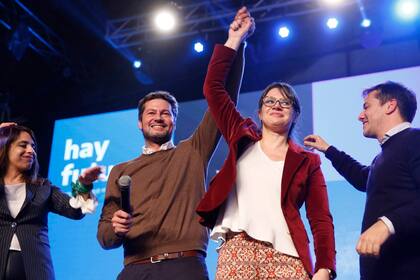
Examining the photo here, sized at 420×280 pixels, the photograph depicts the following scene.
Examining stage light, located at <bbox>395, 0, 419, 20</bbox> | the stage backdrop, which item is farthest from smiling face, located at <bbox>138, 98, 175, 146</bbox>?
stage light, located at <bbox>395, 0, 419, 20</bbox>

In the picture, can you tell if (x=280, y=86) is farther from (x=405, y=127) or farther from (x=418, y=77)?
(x=418, y=77)

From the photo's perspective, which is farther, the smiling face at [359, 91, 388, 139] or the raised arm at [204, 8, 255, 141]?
the smiling face at [359, 91, 388, 139]

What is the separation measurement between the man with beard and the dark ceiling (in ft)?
7.43

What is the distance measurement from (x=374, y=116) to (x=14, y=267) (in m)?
1.64

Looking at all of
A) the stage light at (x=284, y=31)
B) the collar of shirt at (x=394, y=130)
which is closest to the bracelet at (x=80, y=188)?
the collar of shirt at (x=394, y=130)

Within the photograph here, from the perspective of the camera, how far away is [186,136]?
416 cm

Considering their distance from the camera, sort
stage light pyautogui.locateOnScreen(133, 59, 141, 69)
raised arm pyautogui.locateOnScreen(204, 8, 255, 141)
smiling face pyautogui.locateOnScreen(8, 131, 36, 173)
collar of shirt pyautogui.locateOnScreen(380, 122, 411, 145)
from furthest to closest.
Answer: stage light pyautogui.locateOnScreen(133, 59, 141, 69) → smiling face pyautogui.locateOnScreen(8, 131, 36, 173) → collar of shirt pyautogui.locateOnScreen(380, 122, 411, 145) → raised arm pyautogui.locateOnScreen(204, 8, 255, 141)

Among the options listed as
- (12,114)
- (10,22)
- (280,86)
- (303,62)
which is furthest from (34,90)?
(280,86)

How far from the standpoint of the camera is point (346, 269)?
3227 millimetres

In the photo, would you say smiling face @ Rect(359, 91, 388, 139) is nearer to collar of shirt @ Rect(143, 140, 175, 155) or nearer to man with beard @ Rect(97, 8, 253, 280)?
man with beard @ Rect(97, 8, 253, 280)

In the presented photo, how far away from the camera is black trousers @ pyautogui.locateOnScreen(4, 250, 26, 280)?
7.76 feet

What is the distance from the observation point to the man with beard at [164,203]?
2.00 m

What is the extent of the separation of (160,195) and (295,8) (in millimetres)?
2652

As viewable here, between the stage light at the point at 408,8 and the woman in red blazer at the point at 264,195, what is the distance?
2.44 meters
